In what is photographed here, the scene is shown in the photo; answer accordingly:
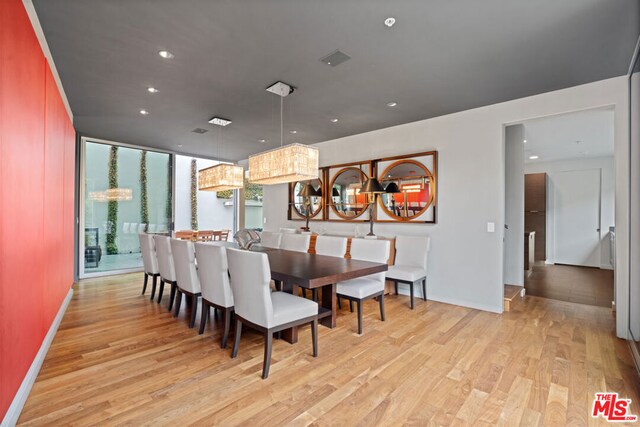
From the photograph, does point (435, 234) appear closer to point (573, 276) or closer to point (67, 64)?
point (573, 276)

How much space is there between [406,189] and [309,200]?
6.69 feet

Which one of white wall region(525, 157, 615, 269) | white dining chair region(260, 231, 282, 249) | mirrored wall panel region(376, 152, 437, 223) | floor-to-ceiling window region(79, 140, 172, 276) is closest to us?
mirrored wall panel region(376, 152, 437, 223)

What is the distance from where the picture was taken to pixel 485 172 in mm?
3902

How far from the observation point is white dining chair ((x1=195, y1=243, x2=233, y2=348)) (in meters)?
2.62

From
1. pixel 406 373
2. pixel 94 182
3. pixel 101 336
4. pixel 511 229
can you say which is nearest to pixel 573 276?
pixel 511 229

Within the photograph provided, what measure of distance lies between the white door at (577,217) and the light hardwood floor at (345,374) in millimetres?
4605

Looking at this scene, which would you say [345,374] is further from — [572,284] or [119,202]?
[119,202]

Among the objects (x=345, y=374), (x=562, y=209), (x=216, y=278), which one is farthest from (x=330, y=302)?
(x=562, y=209)

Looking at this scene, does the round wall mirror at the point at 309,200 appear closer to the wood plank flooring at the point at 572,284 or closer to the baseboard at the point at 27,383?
the wood plank flooring at the point at 572,284

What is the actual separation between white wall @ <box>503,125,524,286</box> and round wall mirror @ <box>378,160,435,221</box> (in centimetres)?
154

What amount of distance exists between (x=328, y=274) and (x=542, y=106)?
3.17 metres

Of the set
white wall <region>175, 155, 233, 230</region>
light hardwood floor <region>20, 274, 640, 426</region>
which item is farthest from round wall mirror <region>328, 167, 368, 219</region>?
white wall <region>175, 155, 233, 230</region>

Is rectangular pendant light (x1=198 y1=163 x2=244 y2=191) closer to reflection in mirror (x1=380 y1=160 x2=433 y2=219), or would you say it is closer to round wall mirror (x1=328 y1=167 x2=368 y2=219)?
round wall mirror (x1=328 y1=167 x2=368 y2=219)

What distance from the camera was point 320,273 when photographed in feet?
8.50
